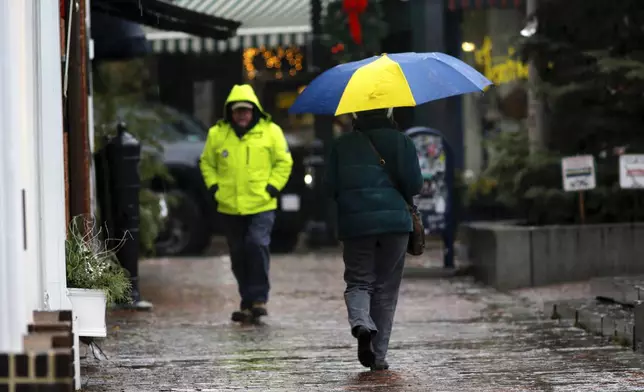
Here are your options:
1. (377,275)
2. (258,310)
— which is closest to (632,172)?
(258,310)

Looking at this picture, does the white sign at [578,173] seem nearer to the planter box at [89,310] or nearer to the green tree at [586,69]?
the green tree at [586,69]

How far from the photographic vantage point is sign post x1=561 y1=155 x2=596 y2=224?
44.6 feet

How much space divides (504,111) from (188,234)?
5.88 m

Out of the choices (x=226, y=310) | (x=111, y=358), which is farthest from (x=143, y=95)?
(x=111, y=358)

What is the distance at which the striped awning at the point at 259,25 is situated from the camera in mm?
19547

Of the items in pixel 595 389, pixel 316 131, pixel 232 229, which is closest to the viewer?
pixel 595 389

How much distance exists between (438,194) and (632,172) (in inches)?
140

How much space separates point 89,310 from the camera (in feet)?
26.2

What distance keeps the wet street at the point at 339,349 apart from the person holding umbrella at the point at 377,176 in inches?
17.5

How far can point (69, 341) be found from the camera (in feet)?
18.1

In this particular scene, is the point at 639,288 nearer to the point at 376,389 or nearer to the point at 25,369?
the point at 376,389

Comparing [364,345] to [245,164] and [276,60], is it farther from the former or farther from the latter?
[276,60]

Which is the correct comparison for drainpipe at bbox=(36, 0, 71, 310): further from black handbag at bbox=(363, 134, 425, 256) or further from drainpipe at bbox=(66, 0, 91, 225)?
black handbag at bbox=(363, 134, 425, 256)

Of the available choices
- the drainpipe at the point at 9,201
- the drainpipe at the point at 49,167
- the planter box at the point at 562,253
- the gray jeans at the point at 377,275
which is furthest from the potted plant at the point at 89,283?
the planter box at the point at 562,253
